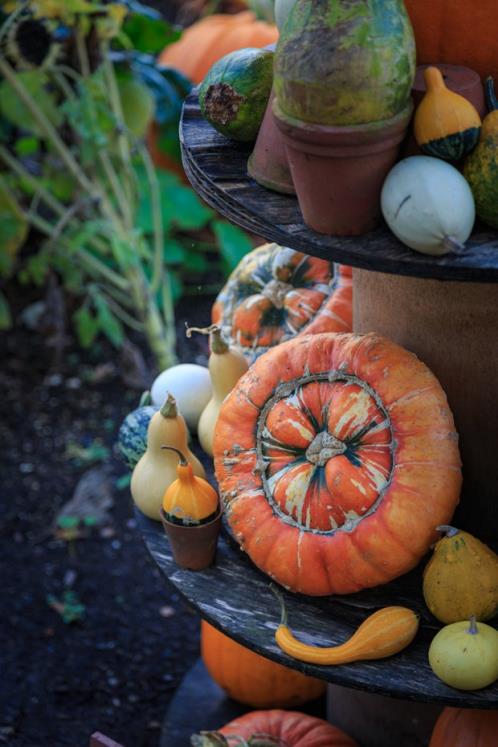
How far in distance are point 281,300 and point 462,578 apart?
0.73 m

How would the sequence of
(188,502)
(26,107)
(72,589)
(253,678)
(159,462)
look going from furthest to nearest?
(26,107), (72,589), (253,678), (159,462), (188,502)

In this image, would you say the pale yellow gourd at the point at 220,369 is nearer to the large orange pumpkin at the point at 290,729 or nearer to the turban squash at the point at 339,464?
the turban squash at the point at 339,464

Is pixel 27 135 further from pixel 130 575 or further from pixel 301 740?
pixel 301 740

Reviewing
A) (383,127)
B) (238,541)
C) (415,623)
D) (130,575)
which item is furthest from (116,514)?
(383,127)

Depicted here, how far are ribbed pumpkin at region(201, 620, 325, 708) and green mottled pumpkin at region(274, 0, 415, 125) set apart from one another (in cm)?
130

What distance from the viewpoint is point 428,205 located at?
1.13 m

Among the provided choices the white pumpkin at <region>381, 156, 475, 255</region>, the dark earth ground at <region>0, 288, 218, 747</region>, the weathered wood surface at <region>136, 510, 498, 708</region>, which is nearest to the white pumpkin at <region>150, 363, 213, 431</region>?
the weathered wood surface at <region>136, 510, 498, 708</region>

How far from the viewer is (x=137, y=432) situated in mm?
1853

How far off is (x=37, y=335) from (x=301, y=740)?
232 cm

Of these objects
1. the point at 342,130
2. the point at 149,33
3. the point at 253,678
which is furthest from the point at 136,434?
the point at 149,33

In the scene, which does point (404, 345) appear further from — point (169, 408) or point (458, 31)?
point (458, 31)

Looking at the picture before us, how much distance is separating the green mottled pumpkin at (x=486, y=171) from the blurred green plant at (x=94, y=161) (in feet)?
6.16

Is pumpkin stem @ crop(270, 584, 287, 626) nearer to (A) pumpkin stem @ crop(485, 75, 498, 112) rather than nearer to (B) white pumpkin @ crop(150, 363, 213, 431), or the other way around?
(B) white pumpkin @ crop(150, 363, 213, 431)

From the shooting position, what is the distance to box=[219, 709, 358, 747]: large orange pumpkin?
1924 millimetres
